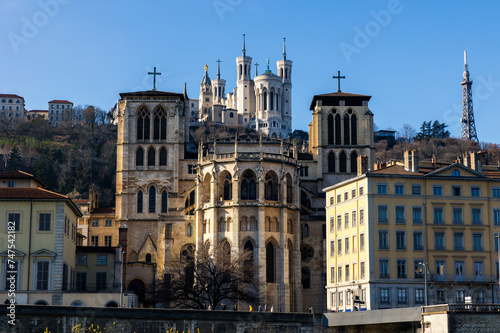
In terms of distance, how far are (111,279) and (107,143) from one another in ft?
323

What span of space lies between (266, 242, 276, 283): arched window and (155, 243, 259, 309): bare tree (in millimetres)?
2865

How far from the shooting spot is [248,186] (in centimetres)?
9119

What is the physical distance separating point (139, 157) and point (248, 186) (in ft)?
66.9

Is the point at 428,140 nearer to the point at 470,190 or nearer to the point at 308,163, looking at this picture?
the point at 308,163

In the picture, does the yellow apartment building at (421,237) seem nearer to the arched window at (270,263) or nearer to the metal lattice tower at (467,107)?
the arched window at (270,263)

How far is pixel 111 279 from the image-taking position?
82375 millimetres

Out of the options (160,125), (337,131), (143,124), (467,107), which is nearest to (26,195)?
(143,124)

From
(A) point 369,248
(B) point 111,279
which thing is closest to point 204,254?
→ (B) point 111,279

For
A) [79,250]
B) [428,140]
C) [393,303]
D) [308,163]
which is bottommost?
[393,303]

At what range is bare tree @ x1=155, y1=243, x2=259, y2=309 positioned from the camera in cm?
7944

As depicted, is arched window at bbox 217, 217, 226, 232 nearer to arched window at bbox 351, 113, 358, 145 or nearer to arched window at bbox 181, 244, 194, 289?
arched window at bbox 181, 244, 194, 289

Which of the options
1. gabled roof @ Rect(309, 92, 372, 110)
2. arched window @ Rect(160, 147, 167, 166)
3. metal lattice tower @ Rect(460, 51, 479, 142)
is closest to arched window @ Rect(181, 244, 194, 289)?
arched window @ Rect(160, 147, 167, 166)

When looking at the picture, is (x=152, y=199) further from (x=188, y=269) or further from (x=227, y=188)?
(x=188, y=269)

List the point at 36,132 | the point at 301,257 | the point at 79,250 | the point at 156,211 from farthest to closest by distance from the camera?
the point at 36,132 < the point at 156,211 < the point at 301,257 < the point at 79,250
